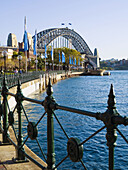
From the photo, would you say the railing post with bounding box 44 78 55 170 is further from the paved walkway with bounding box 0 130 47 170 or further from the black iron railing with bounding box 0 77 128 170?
the paved walkway with bounding box 0 130 47 170

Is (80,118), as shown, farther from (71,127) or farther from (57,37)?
(57,37)

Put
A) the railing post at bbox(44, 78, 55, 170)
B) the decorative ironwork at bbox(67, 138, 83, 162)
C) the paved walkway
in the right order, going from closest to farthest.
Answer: the decorative ironwork at bbox(67, 138, 83, 162), the railing post at bbox(44, 78, 55, 170), the paved walkway

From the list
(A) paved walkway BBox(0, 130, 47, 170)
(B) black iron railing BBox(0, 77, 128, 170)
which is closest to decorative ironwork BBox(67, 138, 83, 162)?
(B) black iron railing BBox(0, 77, 128, 170)

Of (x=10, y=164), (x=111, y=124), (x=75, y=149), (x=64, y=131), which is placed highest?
(x=111, y=124)

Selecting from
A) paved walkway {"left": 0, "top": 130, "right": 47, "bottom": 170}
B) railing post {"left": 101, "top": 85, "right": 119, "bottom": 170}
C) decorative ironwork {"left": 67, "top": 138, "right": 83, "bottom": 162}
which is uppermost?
railing post {"left": 101, "top": 85, "right": 119, "bottom": 170}

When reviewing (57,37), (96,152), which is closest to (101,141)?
(96,152)

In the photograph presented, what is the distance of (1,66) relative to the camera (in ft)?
273

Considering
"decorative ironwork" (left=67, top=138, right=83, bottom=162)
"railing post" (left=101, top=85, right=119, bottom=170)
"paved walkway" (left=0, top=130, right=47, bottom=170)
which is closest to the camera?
"railing post" (left=101, top=85, right=119, bottom=170)

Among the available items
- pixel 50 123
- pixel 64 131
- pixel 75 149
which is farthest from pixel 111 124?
pixel 50 123

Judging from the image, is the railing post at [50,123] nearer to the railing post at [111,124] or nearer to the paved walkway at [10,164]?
the paved walkway at [10,164]

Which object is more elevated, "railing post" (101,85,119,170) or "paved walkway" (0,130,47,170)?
"railing post" (101,85,119,170)

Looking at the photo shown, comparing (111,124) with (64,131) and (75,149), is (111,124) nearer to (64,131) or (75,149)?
(75,149)

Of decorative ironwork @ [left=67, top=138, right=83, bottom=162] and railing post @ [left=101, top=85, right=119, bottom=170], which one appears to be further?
decorative ironwork @ [left=67, top=138, right=83, bottom=162]

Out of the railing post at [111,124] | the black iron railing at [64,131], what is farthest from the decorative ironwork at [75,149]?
the railing post at [111,124]
